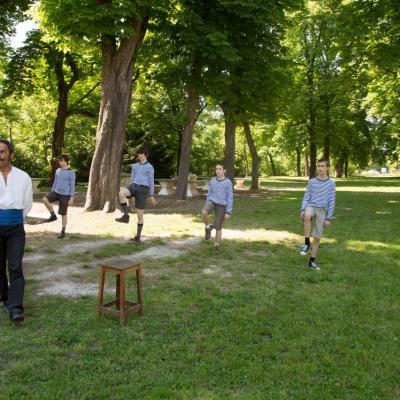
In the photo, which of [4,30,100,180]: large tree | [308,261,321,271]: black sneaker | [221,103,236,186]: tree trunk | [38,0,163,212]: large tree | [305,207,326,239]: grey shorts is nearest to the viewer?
[308,261,321,271]: black sneaker

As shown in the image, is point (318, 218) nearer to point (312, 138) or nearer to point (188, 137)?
point (188, 137)

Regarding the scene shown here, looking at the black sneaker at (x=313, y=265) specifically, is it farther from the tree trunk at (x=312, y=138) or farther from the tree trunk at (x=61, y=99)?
the tree trunk at (x=312, y=138)

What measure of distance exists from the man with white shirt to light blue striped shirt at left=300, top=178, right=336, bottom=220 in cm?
496

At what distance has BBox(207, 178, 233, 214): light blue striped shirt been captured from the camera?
30.4 feet

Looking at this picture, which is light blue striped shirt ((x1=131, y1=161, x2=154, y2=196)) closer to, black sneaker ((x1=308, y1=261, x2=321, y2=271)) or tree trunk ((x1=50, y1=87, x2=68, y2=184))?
black sneaker ((x1=308, y1=261, x2=321, y2=271))

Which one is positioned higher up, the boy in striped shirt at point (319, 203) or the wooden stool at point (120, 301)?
the boy in striped shirt at point (319, 203)

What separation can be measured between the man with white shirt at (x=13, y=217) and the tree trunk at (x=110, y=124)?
9671 millimetres

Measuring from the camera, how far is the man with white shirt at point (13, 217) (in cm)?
511

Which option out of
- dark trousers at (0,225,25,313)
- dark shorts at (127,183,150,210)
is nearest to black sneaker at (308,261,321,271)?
dark shorts at (127,183,150,210)

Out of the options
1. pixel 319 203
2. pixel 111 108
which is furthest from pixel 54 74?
pixel 319 203

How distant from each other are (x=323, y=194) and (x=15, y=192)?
17.1ft

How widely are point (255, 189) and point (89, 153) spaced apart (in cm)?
1493

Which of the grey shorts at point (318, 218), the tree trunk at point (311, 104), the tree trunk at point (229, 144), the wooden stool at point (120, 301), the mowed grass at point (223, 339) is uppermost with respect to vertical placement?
the tree trunk at point (311, 104)

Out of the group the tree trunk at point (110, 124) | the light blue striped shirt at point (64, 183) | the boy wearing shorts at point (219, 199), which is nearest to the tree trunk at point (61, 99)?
the tree trunk at point (110, 124)
